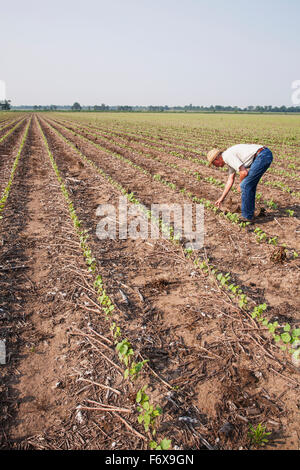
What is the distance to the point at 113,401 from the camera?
278 centimetres

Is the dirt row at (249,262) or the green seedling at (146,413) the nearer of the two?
the green seedling at (146,413)

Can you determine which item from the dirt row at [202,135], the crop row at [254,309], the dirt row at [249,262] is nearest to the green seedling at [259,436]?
the crop row at [254,309]

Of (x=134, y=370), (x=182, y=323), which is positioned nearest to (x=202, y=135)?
(x=182, y=323)

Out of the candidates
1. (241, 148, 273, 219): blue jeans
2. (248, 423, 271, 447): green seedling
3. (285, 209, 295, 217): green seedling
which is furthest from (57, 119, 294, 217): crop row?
(248, 423, 271, 447): green seedling

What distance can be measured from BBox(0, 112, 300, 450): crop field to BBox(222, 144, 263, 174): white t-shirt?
4.15 feet

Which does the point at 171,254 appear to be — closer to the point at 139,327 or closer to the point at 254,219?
the point at 139,327

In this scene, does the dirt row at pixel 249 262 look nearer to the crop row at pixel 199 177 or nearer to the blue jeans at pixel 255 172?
the blue jeans at pixel 255 172

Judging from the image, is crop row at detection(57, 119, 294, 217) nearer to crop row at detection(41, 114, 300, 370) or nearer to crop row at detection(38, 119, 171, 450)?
crop row at detection(41, 114, 300, 370)

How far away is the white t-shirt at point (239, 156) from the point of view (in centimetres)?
588

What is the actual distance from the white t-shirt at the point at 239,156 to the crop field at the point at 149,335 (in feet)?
4.15

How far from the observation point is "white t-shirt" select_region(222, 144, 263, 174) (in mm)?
5875

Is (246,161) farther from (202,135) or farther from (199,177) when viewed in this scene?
(202,135)

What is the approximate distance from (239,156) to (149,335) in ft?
13.8

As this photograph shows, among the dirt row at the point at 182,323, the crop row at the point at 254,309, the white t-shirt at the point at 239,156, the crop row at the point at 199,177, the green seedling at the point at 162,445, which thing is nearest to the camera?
the green seedling at the point at 162,445
